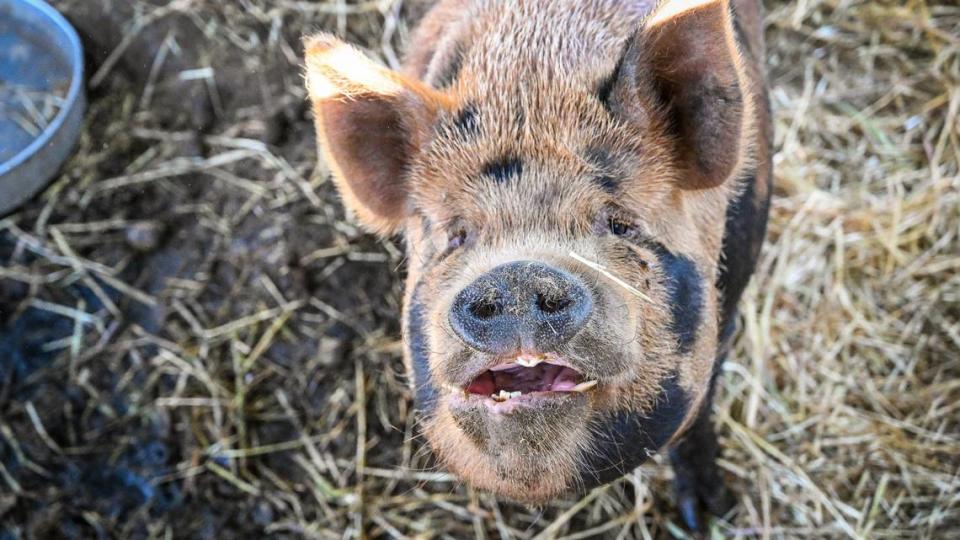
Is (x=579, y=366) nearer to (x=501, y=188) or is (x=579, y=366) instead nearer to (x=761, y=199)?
(x=501, y=188)

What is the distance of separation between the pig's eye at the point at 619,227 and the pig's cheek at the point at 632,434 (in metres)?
0.36

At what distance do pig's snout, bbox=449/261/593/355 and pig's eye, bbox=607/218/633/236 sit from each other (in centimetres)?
35

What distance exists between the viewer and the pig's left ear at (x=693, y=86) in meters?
2.10

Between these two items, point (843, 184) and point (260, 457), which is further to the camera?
point (843, 184)

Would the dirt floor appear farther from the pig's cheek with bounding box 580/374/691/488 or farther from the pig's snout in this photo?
the pig's snout

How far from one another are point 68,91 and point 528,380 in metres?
3.18

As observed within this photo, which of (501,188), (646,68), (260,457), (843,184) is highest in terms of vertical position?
(646,68)

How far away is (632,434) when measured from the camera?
7.54 feet

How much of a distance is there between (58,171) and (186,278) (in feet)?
2.59

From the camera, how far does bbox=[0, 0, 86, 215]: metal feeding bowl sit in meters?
4.17

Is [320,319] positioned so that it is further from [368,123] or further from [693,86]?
[693,86]

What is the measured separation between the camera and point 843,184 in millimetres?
4266

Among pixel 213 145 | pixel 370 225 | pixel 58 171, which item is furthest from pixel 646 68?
pixel 58 171

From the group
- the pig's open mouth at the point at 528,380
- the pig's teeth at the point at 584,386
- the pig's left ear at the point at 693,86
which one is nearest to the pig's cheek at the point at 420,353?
the pig's open mouth at the point at 528,380
